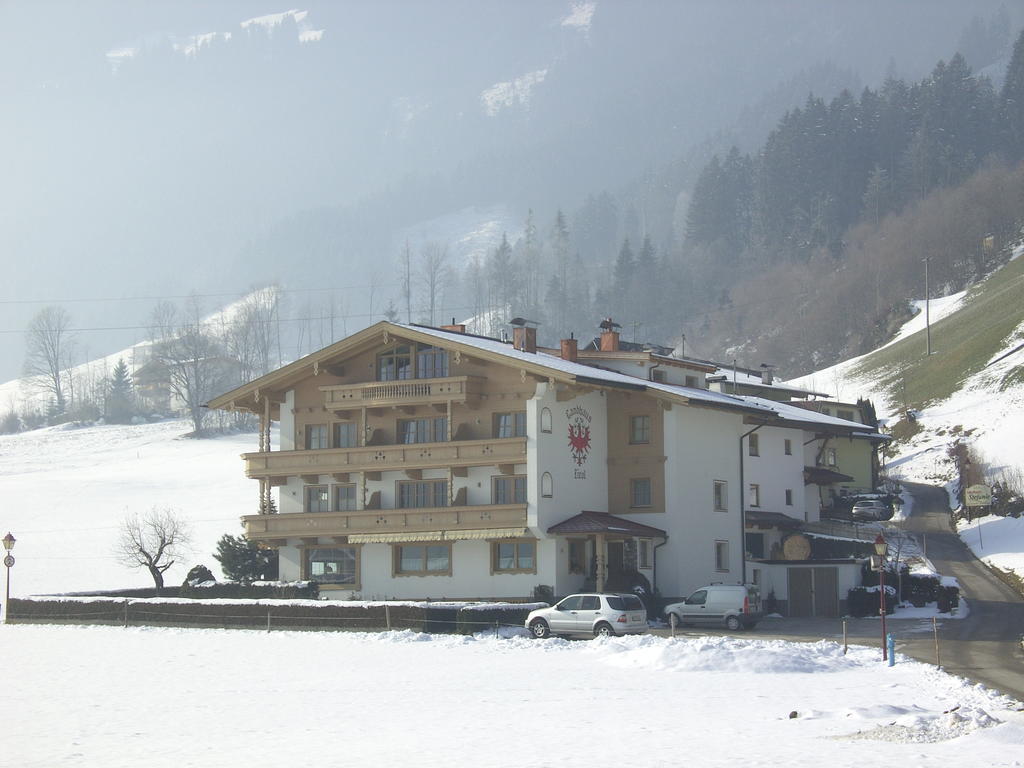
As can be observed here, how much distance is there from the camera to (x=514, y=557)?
176 ft

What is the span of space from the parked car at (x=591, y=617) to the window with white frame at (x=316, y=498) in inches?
673

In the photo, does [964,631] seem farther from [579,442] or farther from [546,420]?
[546,420]

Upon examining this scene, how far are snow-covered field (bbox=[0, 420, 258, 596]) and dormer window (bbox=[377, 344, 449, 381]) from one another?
78.8ft

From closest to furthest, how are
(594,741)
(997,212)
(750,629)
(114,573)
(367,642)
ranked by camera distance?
(594,741)
(367,642)
(750,629)
(114,573)
(997,212)

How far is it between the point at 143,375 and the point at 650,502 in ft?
478

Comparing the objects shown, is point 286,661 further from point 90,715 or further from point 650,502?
point 650,502

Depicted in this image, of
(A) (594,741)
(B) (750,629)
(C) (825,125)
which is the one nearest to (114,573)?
(B) (750,629)

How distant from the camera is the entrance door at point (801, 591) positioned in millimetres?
55562

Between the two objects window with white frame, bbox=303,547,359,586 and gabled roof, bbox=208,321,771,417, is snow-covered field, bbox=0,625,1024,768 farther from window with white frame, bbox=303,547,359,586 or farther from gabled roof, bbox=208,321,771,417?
window with white frame, bbox=303,547,359,586

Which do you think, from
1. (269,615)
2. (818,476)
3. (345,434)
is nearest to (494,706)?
(269,615)

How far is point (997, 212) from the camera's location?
151500 millimetres

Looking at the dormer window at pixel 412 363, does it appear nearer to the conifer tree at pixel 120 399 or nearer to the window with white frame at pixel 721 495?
the window with white frame at pixel 721 495

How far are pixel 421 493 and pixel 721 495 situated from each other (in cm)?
1317

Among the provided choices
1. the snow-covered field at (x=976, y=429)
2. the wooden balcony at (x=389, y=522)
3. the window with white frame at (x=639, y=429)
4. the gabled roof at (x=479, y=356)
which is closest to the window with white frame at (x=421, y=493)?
the wooden balcony at (x=389, y=522)
